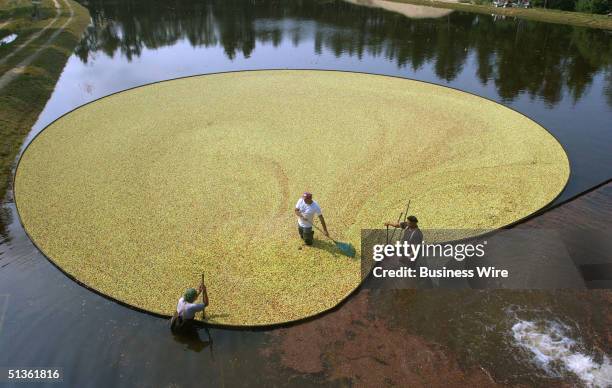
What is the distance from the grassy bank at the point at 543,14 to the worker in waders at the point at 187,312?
3494 cm

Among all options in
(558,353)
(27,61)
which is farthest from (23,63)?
(558,353)

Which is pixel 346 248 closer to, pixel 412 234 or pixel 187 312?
pixel 412 234

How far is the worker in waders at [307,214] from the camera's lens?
25.4 ft

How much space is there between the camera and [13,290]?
7355 mm

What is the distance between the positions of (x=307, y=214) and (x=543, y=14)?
3417 cm

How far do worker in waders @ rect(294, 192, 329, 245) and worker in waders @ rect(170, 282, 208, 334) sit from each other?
2303 millimetres

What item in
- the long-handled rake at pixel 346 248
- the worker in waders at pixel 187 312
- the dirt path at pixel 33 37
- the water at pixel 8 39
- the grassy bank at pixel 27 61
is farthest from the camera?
the water at pixel 8 39

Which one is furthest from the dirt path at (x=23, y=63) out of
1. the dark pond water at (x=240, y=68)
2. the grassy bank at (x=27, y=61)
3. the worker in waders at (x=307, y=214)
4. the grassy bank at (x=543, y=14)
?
the grassy bank at (x=543, y=14)

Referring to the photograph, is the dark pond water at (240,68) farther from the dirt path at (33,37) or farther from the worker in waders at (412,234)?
the dirt path at (33,37)

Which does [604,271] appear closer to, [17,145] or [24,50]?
[17,145]

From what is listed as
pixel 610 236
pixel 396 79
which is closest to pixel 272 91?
pixel 396 79

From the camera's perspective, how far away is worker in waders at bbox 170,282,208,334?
6305mm

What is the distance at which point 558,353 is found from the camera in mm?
6148

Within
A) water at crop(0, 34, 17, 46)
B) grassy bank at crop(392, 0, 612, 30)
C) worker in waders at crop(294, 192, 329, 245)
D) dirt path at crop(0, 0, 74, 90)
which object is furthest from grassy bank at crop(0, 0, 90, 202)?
grassy bank at crop(392, 0, 612, 30)
